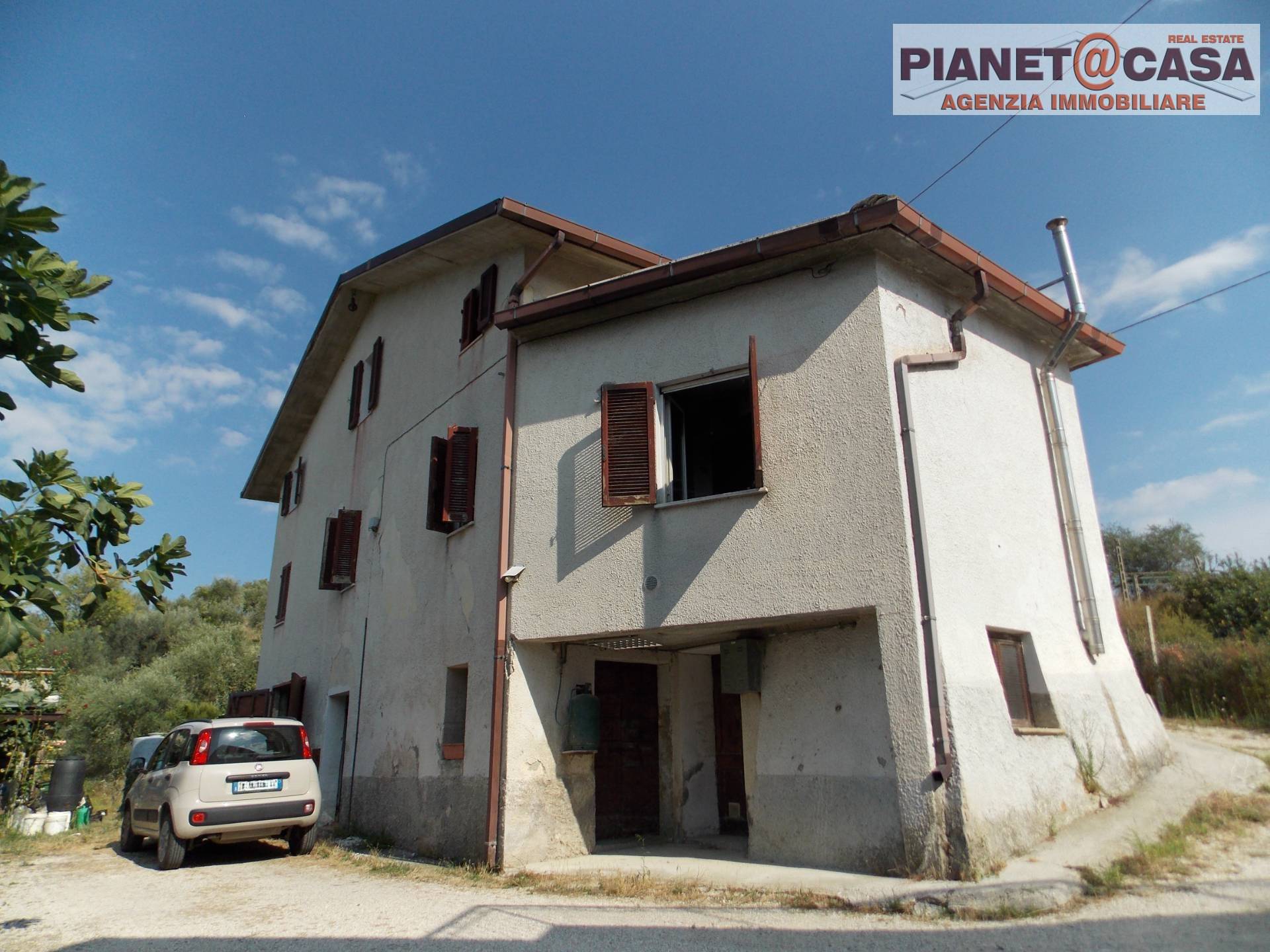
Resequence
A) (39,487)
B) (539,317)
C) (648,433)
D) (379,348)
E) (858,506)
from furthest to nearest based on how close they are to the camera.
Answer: (379,348), (539,317), (648,433), (858,506), (39,487)

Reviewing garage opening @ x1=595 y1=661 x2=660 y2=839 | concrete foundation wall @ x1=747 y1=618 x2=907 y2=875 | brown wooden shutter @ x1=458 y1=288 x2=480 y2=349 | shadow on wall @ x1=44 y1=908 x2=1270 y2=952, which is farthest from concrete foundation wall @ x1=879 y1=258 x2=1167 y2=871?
brown wooden shutter @ x1=458 y1=288 x2=480 y2=349

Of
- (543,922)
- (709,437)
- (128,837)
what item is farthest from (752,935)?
(128,837)

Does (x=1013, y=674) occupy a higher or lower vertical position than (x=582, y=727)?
higher

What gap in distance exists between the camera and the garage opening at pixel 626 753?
9508mm

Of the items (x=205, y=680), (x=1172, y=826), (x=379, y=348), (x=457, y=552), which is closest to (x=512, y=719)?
(x=457, y=552)

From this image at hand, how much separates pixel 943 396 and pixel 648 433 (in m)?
2.87

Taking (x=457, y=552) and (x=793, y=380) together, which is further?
(x=457, y=552)

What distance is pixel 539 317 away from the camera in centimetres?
944

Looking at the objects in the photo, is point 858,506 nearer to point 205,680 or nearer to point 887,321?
point 887,321

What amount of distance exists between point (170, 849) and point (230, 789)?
88 centimetres

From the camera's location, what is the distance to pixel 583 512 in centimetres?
877

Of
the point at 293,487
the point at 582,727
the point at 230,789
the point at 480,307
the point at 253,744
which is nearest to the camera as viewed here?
the point at 582,727

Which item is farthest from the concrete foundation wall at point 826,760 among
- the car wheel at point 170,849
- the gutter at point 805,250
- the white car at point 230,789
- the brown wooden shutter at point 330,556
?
the brown wooden shutter at point 330,556

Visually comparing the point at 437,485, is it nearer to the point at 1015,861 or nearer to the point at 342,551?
the point at 342,551
